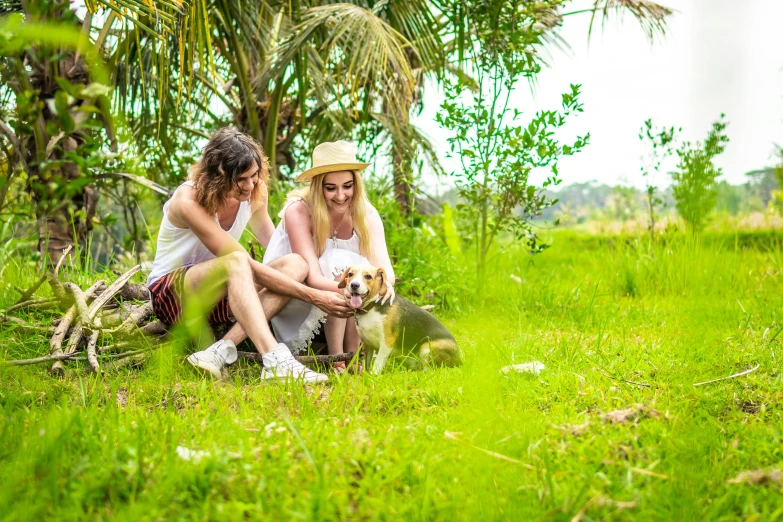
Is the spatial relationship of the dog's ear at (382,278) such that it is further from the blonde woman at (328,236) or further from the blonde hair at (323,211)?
the blonde hair at (323,211)

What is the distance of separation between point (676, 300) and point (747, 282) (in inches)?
36.2

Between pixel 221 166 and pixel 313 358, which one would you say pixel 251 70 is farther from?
pixel 313 358

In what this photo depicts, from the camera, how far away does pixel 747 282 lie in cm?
594

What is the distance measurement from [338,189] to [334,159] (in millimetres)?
181

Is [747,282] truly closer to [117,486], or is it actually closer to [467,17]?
[467,17]

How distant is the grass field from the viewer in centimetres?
196

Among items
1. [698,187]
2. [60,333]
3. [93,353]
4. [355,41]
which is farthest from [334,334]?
[698,187]

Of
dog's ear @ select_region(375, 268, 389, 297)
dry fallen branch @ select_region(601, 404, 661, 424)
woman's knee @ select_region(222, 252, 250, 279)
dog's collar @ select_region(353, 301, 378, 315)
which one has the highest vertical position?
woman's knee @ select_region(222, 252, 250, 279)

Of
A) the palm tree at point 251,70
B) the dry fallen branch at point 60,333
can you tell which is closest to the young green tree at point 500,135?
the palm tree at point 251,70

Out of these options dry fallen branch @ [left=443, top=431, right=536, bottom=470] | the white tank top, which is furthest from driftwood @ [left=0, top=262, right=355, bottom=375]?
dry fallen branch @ [left=443, top=431, right=536, bottom=470]

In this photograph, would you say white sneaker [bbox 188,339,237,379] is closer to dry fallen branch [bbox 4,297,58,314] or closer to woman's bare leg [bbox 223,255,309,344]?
woman's bare leg [bbox 223,255,309,344]

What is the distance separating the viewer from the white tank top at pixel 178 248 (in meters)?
4.05

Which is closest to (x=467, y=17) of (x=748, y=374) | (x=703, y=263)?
(x=703, y=263)

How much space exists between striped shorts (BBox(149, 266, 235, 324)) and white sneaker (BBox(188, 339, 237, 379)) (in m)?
0.28
